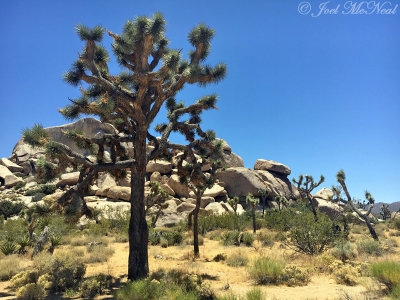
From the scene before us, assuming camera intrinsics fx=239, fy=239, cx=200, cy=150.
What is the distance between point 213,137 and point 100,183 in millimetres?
31116

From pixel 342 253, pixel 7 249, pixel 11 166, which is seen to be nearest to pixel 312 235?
pixel 342 253

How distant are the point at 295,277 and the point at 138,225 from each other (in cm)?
522

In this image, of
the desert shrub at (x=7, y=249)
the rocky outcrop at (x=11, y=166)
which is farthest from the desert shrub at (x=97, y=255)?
the rocky outcrop at (x=11, y=166)

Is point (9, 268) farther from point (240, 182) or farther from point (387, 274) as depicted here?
point (240, 182)

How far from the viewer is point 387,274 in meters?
6.13

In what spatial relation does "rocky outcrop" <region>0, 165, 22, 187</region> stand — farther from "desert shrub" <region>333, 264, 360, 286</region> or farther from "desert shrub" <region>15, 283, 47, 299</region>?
"desert shrub" <region>333, 264, 360, 286</region>

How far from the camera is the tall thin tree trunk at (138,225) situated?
735cm

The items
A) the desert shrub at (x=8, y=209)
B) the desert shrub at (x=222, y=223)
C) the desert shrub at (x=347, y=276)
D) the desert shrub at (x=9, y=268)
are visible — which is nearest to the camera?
the desert shrub at (x=347, y=276)

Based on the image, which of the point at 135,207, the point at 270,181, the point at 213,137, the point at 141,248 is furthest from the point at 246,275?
the point at 270,181

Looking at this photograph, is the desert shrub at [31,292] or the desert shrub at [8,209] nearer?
the desert shrub at [31,292]

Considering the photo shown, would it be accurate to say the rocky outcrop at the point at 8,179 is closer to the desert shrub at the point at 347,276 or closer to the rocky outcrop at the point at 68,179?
the rocky outcrop at the point at 68,179

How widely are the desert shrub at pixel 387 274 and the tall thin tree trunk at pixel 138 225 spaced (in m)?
6.50

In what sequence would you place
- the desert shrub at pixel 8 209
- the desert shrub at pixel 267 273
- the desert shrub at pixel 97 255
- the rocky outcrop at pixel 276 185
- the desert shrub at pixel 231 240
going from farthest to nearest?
the rocky outcrop at pixel 276 185
the desert shrub at pixel 8 209
the desert shrub at pixel 231 240
the desert shrub at pixel 97 255
the desert shrub at pixel 267 273

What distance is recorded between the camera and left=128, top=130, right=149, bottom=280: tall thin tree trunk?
7348mm
